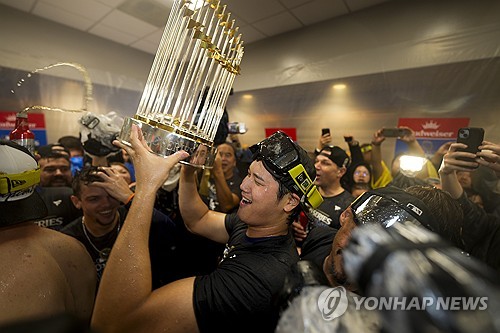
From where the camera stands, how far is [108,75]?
4504mm

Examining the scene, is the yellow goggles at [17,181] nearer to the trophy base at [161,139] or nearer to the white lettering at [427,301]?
the trophy base at [161,139]

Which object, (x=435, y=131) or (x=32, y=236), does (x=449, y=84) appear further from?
(x=32, y=236)

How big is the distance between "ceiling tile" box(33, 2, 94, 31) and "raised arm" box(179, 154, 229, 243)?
377 cm

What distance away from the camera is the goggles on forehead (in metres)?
0.68

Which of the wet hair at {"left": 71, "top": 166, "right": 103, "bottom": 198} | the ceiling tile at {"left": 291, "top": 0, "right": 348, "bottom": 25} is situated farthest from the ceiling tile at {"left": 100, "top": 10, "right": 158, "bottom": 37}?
the wet hair at {"left": 71, "top": 166, "right": 103, "bottom": 198}

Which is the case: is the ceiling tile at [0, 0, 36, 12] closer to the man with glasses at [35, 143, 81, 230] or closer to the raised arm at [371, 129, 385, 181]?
the man with glasses at [35, 143, 81, 230]

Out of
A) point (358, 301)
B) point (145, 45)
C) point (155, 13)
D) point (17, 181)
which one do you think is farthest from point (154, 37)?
point (358, 301)

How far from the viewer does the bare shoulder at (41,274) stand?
675 mm

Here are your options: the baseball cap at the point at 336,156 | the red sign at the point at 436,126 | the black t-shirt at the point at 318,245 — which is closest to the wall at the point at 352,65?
the red sign at the point at 436,126

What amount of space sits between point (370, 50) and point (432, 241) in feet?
10.8

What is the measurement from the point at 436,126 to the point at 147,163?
9.93 feet

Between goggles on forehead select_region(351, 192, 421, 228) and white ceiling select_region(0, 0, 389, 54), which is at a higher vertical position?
white ceiling select_region(0, 0, 389, 54)

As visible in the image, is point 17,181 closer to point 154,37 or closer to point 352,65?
point 352,65

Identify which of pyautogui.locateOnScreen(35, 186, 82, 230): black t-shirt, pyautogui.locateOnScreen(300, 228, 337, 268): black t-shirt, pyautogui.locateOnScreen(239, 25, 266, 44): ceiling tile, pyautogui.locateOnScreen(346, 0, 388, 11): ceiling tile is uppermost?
pyautogui.locateOnScreen(346, 0, 388, 11): ceiling tile
